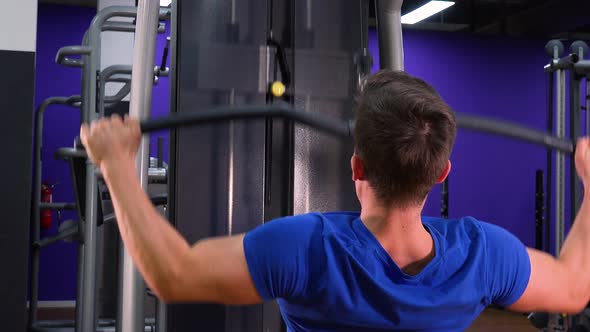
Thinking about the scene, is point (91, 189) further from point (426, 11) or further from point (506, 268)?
point (426, 11)

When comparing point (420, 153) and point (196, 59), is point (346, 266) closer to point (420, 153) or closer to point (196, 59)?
point (420, 153)

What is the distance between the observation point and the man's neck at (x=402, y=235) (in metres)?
1.10

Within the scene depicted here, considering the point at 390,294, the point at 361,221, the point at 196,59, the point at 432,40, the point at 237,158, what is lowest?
the point at 390,294

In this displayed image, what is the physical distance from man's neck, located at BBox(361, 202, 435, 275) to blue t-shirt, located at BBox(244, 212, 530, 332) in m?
0.02

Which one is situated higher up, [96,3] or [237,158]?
[96,3]

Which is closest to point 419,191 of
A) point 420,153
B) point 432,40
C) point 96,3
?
point 420,153

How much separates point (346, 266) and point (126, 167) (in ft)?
1.13

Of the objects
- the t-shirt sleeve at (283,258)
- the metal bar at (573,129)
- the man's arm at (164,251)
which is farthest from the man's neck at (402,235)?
the metal bar at (573,129)

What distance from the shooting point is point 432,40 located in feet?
25.8

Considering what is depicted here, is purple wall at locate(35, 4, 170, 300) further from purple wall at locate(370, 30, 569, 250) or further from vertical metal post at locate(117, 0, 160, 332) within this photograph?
vertical metal post at locate(117, 0, 160, 332)

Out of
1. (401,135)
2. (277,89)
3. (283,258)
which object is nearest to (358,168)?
(401,135)

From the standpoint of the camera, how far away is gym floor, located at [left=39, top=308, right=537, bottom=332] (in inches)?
235

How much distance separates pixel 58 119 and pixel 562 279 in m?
5.92

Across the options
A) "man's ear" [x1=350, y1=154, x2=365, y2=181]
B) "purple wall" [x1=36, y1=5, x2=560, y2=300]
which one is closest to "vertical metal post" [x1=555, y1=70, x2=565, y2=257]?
"purple wall" [x1=36, y1=5, x2=560, y2=300]
